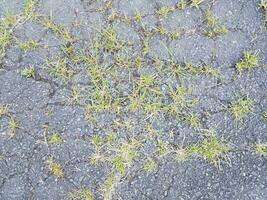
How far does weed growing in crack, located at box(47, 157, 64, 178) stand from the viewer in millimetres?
2797

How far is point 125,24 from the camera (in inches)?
117

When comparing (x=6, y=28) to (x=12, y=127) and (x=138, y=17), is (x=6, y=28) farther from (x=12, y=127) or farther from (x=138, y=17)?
(x=138, y=17)

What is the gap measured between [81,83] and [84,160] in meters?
0.42

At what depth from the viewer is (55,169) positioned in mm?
2795

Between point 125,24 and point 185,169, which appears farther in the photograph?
point 125,24

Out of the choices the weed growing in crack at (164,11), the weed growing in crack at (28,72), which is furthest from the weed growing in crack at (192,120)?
the weed growing in crack at (28,72)

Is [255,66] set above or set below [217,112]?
above

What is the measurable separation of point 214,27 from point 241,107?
47 centimetres

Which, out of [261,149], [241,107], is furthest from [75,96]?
[261,149]

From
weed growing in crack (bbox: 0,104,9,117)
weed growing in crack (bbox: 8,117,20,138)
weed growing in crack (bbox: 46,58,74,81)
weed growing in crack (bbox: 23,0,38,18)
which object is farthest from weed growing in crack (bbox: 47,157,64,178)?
weed growing in crack (bbox: 23,0,38,18)

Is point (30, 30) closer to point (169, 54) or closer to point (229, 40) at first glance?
point (169, 54)

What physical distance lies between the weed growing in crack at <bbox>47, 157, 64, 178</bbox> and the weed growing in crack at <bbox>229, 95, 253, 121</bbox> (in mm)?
950

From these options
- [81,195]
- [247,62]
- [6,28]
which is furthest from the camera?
[6,28]

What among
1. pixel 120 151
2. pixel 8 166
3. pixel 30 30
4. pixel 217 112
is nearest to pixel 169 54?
pixel 217 112
